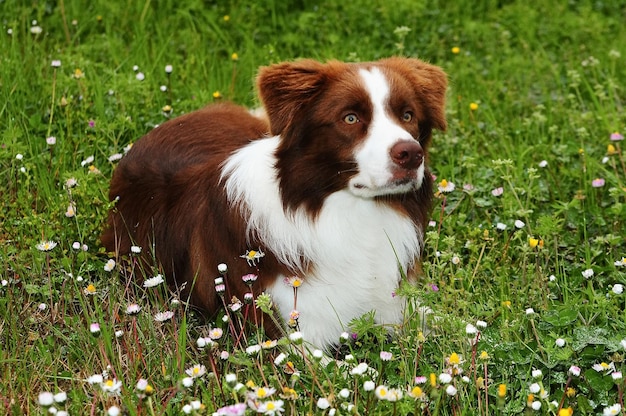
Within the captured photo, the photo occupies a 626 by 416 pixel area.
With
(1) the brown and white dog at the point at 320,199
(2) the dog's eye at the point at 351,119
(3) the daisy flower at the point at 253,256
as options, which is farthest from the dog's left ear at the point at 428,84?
(3) the daisy flower at the point at 253,256

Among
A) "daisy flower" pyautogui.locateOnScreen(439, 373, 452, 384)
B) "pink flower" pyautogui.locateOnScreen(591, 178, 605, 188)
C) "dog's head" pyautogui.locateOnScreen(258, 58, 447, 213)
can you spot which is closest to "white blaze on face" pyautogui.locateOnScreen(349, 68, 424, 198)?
"dog's head" pyautogui.locateOnScreen(258, 58, 447, 213)

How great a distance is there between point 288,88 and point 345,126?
0.92ft

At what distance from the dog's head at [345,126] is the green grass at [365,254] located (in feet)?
1.50

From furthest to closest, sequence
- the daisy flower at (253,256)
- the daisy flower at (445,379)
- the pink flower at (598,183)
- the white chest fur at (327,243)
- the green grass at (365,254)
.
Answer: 1. the pink flower at (598,183)
2. the white chest fur at (327,243)
3. the daisy flower at (253,256)
4. the green grass at (365,254)
5. the daisy flower at (445,379)

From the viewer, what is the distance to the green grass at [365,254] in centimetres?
354

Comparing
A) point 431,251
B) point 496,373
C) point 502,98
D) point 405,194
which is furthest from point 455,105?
point 496,373

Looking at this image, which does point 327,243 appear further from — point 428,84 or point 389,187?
point 428,84

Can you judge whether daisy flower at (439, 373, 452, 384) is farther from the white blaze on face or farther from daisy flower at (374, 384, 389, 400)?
the white blaze on face

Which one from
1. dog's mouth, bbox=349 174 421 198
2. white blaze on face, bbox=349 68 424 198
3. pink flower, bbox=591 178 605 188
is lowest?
pink flower, bbox=591 178 605 188

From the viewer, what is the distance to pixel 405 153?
140 inches

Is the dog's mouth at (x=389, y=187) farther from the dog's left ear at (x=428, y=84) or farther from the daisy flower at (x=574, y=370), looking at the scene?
the daisy flower at (x=574, y=370)

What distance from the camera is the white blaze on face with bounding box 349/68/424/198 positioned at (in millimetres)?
3600

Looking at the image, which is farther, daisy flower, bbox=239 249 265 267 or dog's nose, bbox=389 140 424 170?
daisy flower, bbox=239 249 265 267

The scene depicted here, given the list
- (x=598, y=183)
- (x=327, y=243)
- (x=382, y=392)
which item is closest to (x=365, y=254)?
(x=327, y=243)
